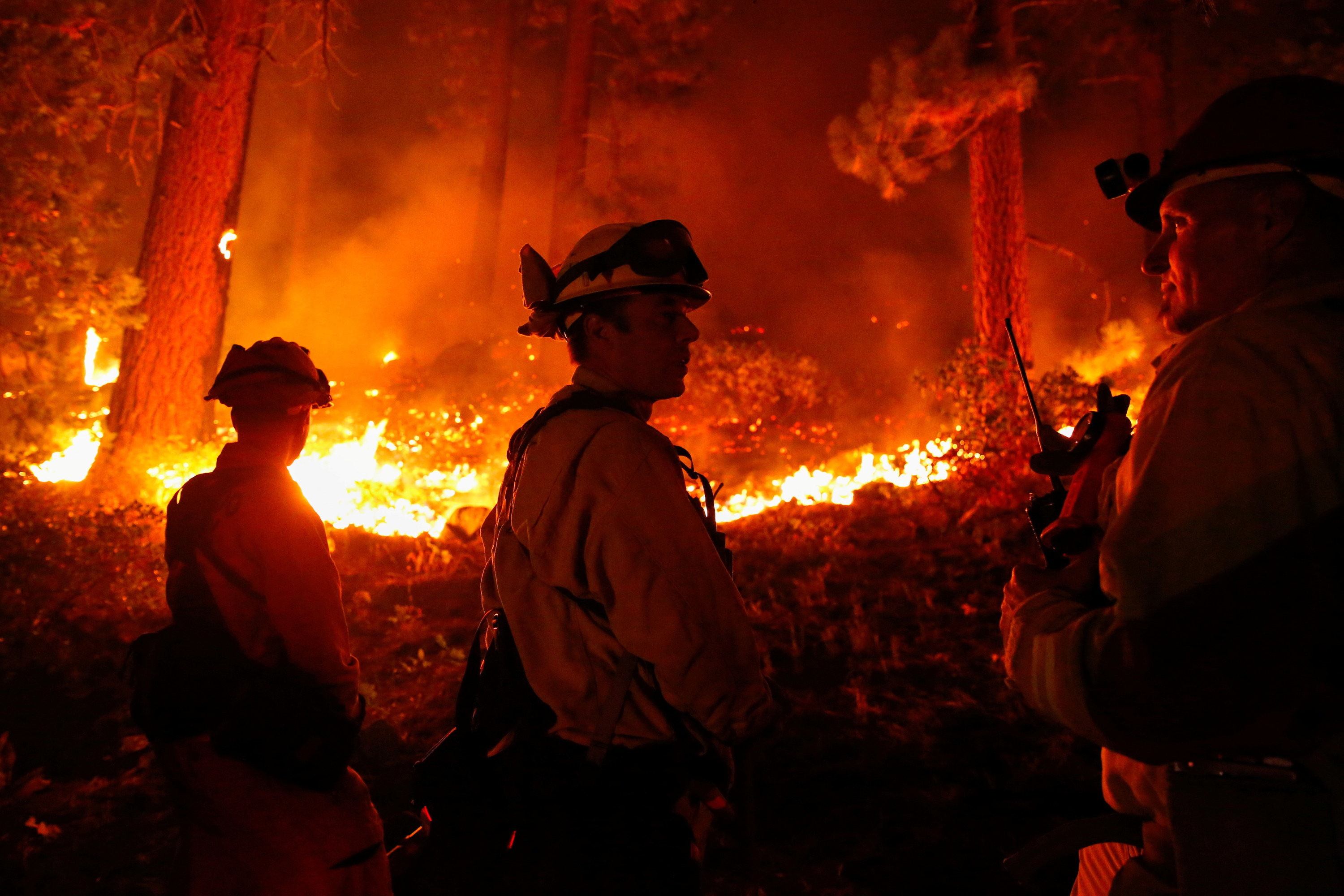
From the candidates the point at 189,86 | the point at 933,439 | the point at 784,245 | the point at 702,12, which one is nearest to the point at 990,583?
the point at 933,439

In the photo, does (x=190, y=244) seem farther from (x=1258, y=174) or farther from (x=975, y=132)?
(x=1258, y=174)

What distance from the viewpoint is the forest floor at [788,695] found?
403 centimetres

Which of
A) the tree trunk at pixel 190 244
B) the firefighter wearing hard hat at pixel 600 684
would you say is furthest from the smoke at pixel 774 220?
the firefighter wearing hard hat at pixel 600 684

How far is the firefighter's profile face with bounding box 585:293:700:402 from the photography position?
2529mm

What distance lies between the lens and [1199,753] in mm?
1382

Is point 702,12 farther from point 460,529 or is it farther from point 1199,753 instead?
point 1199,753

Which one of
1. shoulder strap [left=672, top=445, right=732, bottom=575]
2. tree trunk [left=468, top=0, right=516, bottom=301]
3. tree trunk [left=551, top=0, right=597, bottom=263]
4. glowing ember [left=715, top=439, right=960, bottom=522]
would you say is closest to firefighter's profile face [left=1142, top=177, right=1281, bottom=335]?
shoulder strap [left=672, top=445, right=732, bottom=575]

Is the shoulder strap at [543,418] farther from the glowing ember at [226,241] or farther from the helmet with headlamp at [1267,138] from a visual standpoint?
the glowing ember at [226,241]

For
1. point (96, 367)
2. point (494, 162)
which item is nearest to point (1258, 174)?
point (494, 162)

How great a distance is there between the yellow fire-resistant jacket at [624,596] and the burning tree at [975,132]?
869 centimetres

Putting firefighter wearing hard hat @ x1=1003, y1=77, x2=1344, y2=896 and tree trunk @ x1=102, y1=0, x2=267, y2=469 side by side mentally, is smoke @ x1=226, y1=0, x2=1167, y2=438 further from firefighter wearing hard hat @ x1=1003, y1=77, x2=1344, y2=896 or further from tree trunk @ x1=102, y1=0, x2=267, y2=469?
firefighter wearing hard hat @ x1=1003, y1=77, x2=1344, y2=896

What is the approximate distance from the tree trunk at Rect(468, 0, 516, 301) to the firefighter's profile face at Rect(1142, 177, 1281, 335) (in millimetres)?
16873

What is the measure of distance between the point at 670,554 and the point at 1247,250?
1370 mm

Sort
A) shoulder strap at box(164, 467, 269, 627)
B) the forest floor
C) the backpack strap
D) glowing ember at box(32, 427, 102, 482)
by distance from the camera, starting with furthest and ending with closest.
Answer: glowing ember at box(32, 427, 102, 482) < the forest floor < shoulder strap at box(164, 467, 269, 627) < the backpack strap
